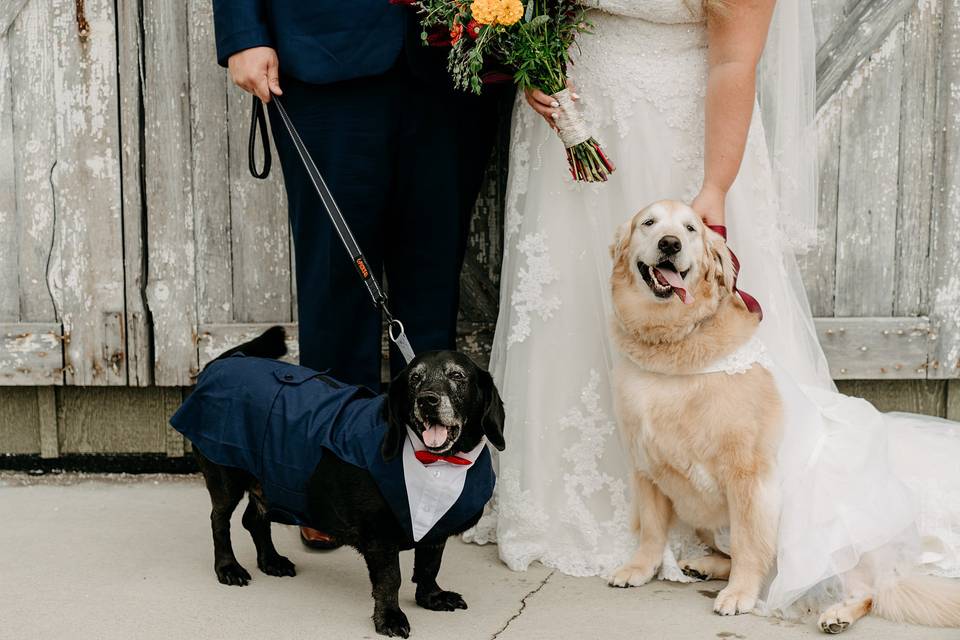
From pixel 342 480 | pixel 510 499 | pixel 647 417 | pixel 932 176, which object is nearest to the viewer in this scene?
pixel 342 480

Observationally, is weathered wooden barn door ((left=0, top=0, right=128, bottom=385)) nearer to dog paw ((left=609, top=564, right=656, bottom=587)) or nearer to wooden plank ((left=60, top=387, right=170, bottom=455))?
wooden plank ((left=60, top=387, right=170, bottom=455))

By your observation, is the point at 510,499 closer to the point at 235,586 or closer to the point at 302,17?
the point at 235,586

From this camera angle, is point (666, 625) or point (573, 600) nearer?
point (666, 625)

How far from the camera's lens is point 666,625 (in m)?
2.67

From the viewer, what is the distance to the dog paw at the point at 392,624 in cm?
259

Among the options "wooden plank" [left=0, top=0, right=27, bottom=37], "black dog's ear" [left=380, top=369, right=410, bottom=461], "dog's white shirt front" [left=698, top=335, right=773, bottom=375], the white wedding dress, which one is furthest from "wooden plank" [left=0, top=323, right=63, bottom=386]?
"dog's white shirt front" [left=698, top=335, right=773, bottom=375]

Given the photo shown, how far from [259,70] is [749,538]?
1.90m

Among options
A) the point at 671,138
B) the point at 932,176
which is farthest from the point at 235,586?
the point at 932,176

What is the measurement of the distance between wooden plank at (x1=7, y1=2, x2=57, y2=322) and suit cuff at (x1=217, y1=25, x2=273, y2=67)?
102 cm

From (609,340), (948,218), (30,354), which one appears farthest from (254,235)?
(948,218)

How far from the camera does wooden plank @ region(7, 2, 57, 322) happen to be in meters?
3.64

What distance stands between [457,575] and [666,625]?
68cm

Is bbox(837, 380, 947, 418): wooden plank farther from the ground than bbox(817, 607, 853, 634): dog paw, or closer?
farther from the ground

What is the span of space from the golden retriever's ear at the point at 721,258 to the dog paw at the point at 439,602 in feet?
3.70
